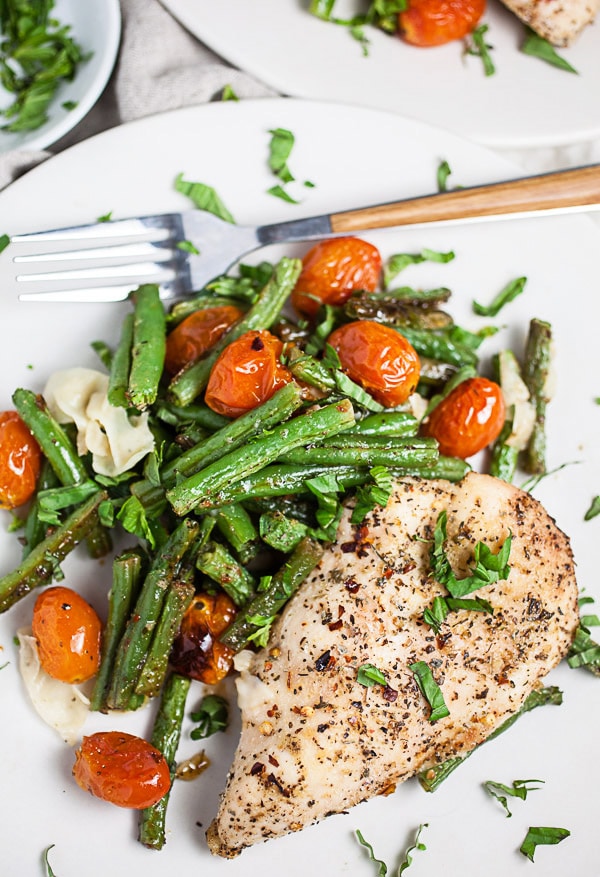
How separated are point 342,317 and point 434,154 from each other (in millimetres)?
1063

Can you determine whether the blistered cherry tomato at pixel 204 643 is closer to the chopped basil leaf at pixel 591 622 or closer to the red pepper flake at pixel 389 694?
the red pepper flake at pixel 389 694

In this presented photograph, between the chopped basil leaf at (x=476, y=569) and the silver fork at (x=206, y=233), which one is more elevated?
the silver fork at (x=206, y=233)

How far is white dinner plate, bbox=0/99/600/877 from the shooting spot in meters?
3.96

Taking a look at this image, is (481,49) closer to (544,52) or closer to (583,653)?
(544,52)

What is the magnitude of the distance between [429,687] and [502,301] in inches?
79.3

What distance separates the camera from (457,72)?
5.02m

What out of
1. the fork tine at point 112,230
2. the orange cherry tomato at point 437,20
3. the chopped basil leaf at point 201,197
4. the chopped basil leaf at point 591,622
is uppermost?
the orange cherry tomato at point 437,20

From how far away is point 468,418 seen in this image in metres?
4.21

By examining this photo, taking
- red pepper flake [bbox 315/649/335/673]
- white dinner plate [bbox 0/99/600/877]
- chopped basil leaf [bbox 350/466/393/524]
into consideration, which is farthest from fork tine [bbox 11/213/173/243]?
red pepper flake [bbox 315/649/335/673]

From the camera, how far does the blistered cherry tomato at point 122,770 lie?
12.2 feet

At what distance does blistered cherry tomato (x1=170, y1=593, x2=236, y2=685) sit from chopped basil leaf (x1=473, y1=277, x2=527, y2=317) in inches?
76.6

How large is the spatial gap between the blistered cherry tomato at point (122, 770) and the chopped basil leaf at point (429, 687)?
1145 mm

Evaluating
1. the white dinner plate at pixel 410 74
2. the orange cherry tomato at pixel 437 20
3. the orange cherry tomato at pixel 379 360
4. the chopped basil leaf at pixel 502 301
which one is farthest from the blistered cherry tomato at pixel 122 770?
the orange cherry tomato at pixel 437 20

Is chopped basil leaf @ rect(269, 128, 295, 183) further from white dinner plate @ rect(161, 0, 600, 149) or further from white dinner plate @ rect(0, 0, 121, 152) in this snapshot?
white dinner plate @ rect(0, 0, 121, 152)
